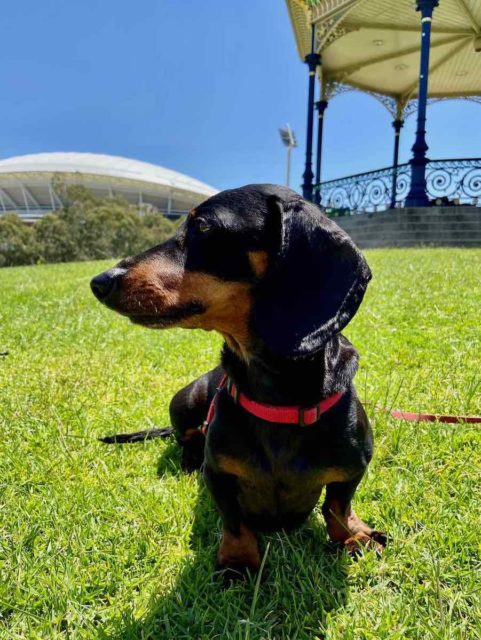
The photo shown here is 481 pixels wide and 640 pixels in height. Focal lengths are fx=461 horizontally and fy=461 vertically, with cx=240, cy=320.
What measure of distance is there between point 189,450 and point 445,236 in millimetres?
11443

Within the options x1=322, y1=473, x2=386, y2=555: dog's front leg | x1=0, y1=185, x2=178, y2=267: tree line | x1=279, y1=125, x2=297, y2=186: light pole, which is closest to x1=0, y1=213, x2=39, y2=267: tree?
x1=0, y1=185, x2=178, y2=267: tree line

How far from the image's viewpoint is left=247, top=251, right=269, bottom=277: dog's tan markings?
1.60m

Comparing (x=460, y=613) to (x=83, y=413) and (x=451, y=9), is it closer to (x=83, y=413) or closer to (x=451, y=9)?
(x=83, y=413)

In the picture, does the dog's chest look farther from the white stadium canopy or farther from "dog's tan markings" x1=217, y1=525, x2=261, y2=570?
the white stadium canopy

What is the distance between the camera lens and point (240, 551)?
65.2 inches

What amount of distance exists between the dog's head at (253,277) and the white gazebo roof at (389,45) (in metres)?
14.1

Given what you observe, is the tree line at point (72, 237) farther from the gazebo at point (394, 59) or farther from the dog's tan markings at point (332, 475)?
the dog's tan markings at point (332, 475)

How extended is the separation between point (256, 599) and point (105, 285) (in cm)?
112

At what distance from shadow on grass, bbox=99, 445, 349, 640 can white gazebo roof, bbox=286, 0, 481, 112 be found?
14771mm

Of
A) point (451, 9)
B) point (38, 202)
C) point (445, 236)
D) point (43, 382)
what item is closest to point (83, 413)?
point (43, 382)

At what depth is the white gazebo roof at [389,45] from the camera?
13.5m

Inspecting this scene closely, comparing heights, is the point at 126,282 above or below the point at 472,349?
above

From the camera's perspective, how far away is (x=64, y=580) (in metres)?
1.58

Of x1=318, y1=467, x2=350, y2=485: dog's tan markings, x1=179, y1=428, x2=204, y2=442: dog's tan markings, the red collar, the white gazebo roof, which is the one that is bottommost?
x1=179, y1=428, x2=204, y2=442: dog's tan markings
